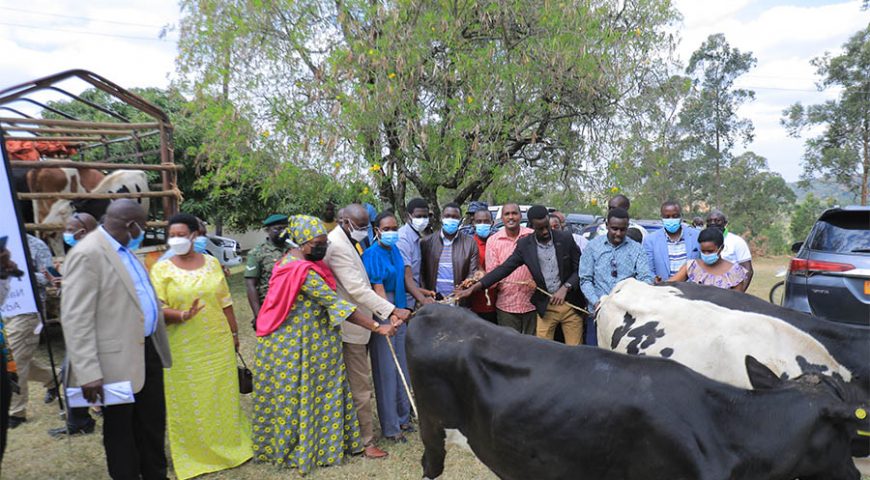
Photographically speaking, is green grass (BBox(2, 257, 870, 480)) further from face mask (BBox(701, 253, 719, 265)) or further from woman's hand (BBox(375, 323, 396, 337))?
face mask (BBox(701, 253, 719, 265))

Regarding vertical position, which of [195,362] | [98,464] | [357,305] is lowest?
[98,464]

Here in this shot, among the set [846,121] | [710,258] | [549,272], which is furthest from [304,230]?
[846,121]

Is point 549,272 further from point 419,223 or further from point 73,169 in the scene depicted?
point 73,169

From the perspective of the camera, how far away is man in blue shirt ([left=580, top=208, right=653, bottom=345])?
5.24m

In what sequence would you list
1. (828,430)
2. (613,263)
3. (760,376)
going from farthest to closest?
(613,263)
(760,376)
(828,430)

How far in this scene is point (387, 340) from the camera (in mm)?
4914

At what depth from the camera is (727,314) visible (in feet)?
12.7

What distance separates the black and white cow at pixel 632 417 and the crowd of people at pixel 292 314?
4.44ft

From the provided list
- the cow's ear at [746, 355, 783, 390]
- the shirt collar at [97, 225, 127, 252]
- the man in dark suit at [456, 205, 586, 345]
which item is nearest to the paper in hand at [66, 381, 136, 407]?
the shirt collar at [97, 225, 127, 252]

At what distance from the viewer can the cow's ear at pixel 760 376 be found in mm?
2979

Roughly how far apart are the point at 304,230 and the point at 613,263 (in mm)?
2734

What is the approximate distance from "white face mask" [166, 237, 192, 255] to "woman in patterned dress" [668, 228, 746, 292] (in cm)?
422

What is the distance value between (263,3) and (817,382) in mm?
8209

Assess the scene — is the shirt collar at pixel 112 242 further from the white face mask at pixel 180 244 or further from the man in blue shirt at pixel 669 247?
the man in blue shirt at pixel 669 247
